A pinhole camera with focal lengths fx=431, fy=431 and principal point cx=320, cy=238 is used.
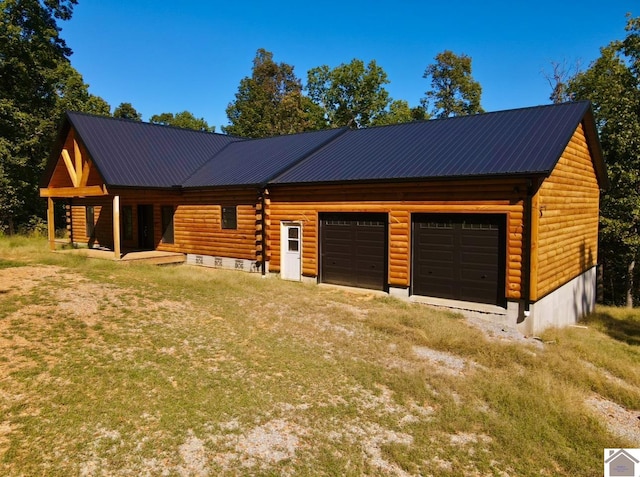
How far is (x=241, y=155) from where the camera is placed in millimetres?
21453

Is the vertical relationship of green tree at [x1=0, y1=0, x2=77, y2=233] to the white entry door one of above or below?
above

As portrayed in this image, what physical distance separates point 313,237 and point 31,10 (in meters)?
26.1

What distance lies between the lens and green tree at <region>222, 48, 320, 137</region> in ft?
149

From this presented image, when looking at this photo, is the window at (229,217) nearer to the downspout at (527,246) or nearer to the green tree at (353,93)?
the downspout at (527,246)

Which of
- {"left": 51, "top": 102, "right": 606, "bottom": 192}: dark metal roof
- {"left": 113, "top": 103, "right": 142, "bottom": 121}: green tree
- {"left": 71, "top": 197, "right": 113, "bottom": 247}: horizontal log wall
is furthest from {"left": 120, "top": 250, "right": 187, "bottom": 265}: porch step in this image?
{"left": 113, "top": 103, "right": 142, "bottom": 121}: green tree

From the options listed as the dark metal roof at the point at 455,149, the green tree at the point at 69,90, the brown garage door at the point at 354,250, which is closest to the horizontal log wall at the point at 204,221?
the dark metal roof at the point at 455,149

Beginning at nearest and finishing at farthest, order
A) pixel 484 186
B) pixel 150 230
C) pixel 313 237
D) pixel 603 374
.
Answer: pixel 603 374
pixel 484 186
pixel 313 237
pixel 150 230

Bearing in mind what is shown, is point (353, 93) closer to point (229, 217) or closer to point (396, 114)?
point (396, 114)

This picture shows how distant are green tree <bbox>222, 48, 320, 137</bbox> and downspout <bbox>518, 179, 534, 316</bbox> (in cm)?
3592

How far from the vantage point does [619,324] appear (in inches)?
646

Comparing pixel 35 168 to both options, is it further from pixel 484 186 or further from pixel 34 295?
pixel 484 186

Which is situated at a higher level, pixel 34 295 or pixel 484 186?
pixel 484 186

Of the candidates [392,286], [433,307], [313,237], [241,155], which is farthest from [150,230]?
[433,307]

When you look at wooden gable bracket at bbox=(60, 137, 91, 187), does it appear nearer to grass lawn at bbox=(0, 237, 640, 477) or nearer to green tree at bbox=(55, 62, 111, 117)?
grass lawn at bbox=(0, 237, 640, 477)
